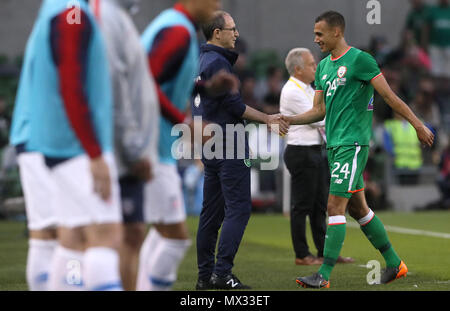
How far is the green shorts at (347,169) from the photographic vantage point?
720cm

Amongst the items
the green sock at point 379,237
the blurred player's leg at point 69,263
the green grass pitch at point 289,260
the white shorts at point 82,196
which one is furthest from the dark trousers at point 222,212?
the white shorts at point 82,196

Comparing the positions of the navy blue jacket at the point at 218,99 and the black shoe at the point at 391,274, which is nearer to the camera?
the navy blue jacket at the point at 218,99

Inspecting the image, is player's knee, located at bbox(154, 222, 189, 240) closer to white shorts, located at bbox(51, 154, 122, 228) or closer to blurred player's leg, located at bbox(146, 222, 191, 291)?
blurred player's leg, located at bbox(146, 222, 191, 291)

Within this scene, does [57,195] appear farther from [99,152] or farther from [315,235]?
[315,235]

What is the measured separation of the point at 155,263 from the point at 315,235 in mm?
4557

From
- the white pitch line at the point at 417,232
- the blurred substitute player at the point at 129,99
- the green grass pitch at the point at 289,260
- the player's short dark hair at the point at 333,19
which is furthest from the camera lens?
the white pitch line at the point at 417,232

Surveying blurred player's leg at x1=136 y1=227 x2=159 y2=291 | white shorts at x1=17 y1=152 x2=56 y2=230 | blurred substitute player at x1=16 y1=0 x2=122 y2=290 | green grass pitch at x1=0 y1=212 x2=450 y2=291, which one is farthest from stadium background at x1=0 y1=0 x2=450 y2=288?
blurred substitute player at x1=16 y1=0 x2=122 y2=290

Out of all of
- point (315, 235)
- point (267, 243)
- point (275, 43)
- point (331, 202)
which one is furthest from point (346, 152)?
point (275, 43)

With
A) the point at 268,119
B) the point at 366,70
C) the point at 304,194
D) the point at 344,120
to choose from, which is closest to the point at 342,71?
the point at 366,70

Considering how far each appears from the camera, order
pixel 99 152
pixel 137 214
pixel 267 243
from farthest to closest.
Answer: pixel 267 243 → pixel 137 214 → pixel 99 152

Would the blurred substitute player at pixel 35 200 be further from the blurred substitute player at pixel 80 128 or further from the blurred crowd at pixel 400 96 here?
the blurred crowd at pixel 400 96

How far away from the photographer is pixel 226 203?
7414mm
